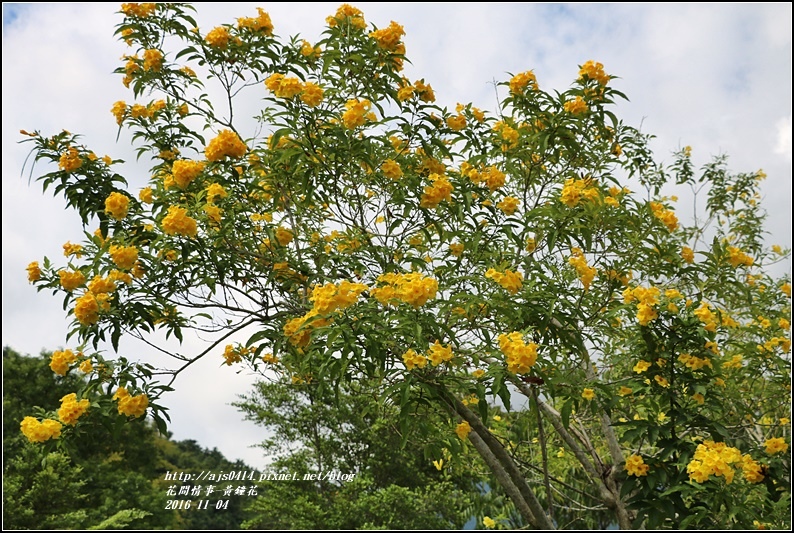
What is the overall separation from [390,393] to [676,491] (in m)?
1.15

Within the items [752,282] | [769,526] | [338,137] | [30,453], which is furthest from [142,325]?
[30,453]

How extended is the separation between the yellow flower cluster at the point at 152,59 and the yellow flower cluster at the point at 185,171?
2.77ft

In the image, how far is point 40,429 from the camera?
7.38ft

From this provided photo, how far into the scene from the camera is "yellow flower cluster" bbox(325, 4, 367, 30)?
100 inches

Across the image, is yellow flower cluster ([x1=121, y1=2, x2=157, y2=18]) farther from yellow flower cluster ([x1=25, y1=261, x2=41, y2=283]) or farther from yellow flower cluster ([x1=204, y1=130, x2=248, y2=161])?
yellow flower cluster ([x1=25, y1=261, x2=41, y2=283])

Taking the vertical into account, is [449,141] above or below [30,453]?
above

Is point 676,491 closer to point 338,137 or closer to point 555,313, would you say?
point 555,313

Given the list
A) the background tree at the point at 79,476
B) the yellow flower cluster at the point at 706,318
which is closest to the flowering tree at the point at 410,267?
the yellow flower cluster at the point at 706,318

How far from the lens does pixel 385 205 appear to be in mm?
2637

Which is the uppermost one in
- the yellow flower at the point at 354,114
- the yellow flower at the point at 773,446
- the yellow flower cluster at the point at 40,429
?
the yellow flower at the point at 354,114

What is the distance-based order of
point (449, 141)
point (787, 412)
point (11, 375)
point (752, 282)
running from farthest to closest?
point (11, 375), point (752, 282), point (787, 412), point (449, 141)

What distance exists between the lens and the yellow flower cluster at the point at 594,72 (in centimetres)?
264

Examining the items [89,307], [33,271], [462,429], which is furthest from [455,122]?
[33,271]

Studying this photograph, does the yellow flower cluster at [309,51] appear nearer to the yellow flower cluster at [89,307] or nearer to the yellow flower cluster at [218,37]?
the yellow flower cluster at [218,37]
